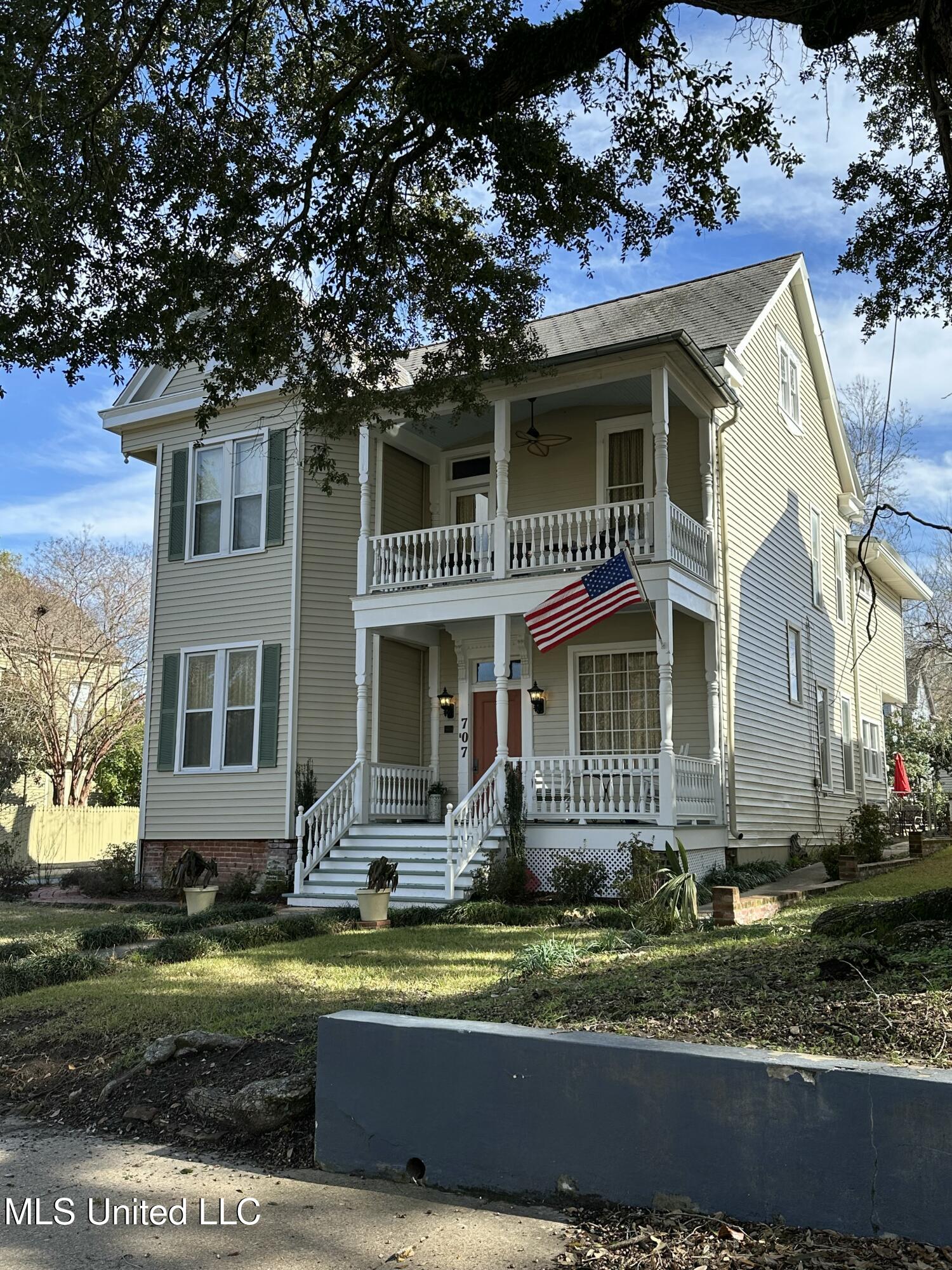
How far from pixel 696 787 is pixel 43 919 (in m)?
8.76

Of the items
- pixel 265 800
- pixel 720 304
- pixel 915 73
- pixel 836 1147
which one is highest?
pixel 720 304

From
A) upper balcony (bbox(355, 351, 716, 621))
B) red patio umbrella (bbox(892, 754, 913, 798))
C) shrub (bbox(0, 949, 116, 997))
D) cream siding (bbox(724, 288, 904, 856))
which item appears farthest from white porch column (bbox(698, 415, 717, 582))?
shrub (bbox(0, 949, 116, 997))

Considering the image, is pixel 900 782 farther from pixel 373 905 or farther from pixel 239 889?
pixel 373 905

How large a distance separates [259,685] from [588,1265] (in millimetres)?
14278

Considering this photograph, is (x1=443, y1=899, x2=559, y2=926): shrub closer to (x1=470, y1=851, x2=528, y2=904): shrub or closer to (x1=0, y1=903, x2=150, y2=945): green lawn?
(x1=470, y1=851, x2=528, y2=904): shrub

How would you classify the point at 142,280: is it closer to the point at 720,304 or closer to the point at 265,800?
the point at 265,800

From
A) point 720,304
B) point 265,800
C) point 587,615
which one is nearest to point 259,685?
point 265,800

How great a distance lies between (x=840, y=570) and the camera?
23984 millimetres

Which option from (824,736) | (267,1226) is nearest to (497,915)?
(267,1226)

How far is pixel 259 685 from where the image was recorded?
17344mm

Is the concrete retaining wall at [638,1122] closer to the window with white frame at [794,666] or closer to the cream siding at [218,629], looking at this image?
the cream siding at [218,629]

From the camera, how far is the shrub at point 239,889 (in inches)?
631

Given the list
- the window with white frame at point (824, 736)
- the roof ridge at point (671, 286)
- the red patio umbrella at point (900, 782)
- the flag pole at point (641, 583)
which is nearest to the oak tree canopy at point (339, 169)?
the flag pole at point (641, 583)

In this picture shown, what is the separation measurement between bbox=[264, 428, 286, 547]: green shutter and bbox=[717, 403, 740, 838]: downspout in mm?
6893
